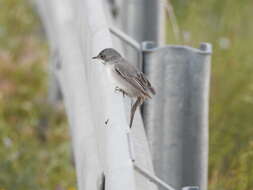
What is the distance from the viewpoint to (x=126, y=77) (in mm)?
4789

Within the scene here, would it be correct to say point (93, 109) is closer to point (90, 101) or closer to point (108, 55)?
point (90, 101)

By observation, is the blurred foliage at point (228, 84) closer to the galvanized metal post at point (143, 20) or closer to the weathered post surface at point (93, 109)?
the galvanized metal post at point (143, 20)

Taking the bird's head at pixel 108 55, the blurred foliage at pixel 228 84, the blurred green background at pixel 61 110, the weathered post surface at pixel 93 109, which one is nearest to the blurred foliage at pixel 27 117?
the blurred green background at pixel 61 110

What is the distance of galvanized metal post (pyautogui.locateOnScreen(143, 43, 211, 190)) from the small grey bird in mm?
71

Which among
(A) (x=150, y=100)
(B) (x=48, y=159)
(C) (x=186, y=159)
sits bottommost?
(B) (x=48, y=159)

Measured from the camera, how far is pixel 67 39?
5.99m

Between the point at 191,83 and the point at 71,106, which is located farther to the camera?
the point at 71,106

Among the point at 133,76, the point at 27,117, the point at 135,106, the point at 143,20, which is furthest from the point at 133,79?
the point at 27,117

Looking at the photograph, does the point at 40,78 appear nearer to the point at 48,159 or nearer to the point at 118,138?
the point at 48,159

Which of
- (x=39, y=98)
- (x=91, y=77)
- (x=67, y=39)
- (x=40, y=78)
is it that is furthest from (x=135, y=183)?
(x=40, y=78)

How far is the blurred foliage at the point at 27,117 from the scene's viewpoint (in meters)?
6.93

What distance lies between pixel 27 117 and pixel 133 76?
4.19 metres

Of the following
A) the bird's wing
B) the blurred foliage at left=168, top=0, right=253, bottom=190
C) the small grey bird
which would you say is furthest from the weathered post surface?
the blurred foliage at left=168, top=0, right=253, bottom=190

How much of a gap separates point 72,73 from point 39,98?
3760mm
